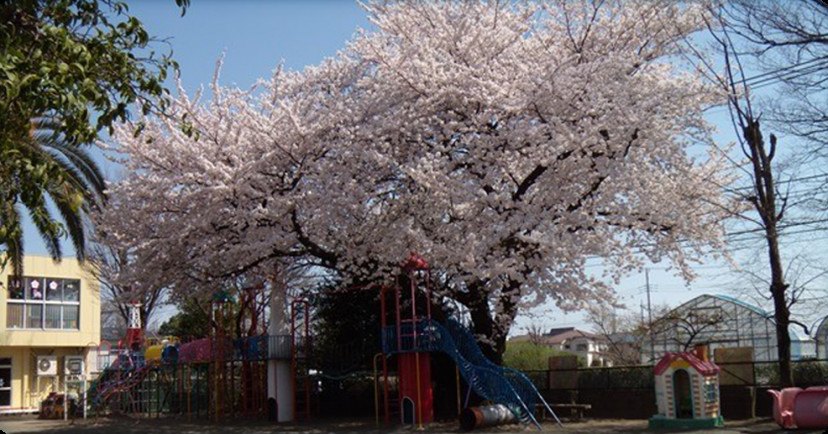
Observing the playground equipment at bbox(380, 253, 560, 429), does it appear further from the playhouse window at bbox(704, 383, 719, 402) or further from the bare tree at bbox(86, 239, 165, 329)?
the bare tree at bbox(86, 239, 165, 329)

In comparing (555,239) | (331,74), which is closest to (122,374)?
(331,74)

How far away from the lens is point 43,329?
3350 cm

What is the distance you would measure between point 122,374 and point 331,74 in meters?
13.8

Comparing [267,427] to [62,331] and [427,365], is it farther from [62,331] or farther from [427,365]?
[62,331]

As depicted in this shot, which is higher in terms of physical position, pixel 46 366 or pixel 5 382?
pixel 46 366

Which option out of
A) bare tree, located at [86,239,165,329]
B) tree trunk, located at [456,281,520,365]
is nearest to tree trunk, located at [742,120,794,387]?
tree trunk, located at [456,281,520,365]

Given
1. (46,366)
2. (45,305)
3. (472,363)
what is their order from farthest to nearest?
(46,366), (45,305), (472,363)

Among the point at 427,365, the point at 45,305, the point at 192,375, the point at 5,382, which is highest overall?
the point at 45,305

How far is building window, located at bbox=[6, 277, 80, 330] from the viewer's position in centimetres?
3278

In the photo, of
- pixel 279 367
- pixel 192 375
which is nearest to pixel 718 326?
pixel 279 367

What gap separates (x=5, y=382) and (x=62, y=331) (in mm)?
2932

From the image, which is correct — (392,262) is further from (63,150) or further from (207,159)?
(63,150)

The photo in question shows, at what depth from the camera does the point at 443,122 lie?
20.1 meters

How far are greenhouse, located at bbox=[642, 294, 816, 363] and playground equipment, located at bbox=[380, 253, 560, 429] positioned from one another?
12.8m
